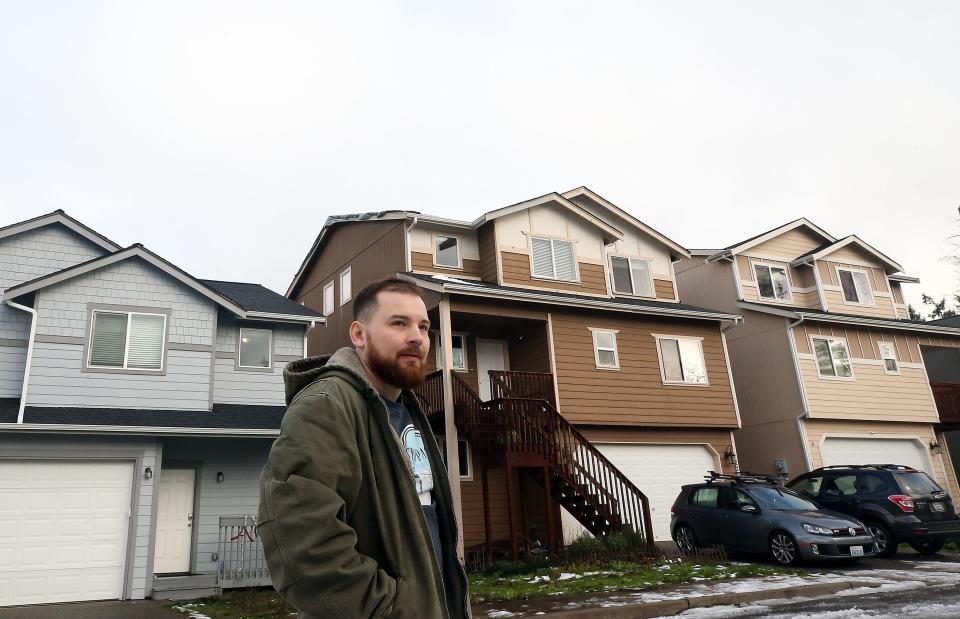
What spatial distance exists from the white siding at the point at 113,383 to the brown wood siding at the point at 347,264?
466 centimetres

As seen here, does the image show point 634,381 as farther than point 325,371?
Yes

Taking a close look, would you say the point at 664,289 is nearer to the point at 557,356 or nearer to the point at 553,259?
the point at 553,259

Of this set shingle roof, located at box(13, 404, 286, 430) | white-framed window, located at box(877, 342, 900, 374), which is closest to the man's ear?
shingle roof, located at box(13, 404, 286, 430)

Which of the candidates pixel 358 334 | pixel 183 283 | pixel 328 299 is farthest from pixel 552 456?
pixel 358 334

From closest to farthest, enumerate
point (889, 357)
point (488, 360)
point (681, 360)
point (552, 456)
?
point (552, 456) → point (488, 360) → point (681, 360) → point (889, 357)

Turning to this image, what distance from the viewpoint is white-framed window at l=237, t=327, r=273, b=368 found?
16875 mm

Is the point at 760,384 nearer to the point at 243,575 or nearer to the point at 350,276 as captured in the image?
the point at 350,276

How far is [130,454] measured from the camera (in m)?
13.7

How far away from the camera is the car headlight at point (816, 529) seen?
1262 cm

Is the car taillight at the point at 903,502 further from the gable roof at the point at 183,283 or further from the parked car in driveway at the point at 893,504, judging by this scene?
the gable roof at the point at 183,283

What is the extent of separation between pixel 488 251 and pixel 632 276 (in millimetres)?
5309

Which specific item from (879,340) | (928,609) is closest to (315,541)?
(928,609)

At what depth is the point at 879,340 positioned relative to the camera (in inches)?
966

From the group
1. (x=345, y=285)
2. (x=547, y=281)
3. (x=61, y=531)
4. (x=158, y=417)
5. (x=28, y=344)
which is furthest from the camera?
(x=345, y=285)
